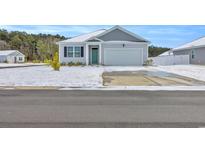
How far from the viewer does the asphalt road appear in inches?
296

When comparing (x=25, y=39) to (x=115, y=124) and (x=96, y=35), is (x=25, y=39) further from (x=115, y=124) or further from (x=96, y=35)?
(x=115, y=124)

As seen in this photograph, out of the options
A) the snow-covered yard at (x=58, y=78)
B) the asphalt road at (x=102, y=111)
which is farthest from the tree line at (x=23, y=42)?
the asphalt road at (x=102, y=111)

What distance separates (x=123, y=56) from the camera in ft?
130

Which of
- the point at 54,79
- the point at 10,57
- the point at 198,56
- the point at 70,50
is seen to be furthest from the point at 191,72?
the point at 10,57

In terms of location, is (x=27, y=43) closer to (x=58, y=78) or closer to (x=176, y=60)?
(x=176, y=60)

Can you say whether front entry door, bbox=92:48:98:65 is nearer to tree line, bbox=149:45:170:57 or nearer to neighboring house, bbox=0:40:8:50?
tree line, bbox=149:45:170:57

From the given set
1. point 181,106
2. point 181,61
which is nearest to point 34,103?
point 181,106

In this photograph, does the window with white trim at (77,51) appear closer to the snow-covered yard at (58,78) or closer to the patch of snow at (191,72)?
the patch of snow at (191,72)

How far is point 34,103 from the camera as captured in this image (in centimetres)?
1055

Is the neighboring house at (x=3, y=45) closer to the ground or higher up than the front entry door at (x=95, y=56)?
higher up

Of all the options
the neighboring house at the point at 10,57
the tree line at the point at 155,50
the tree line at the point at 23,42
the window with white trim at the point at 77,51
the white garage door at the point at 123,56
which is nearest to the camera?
the white garage door at the point at 123,56

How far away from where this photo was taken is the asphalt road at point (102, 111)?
7512 millimetres

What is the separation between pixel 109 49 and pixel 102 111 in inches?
1196
